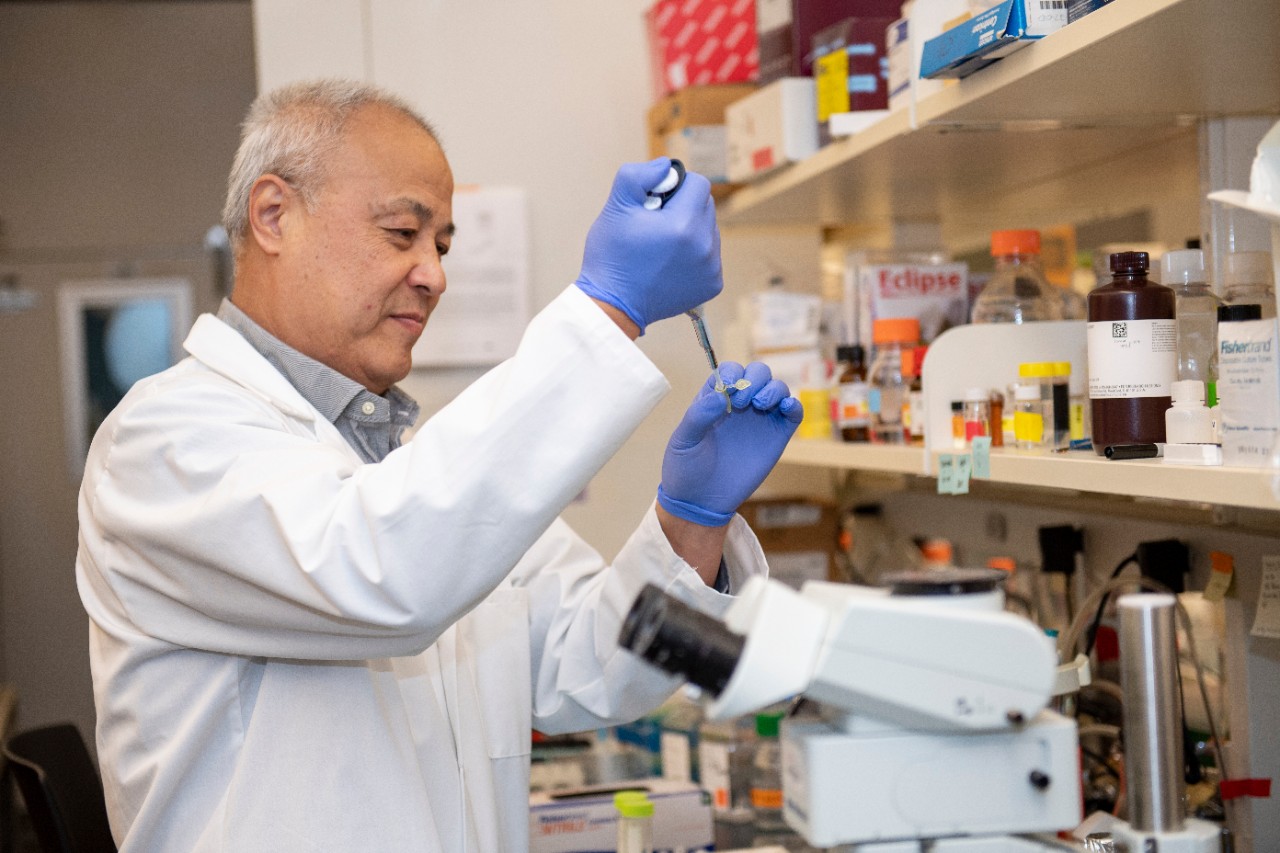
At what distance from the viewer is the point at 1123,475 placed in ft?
3.88

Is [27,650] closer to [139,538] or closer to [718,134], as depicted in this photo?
[718,134]

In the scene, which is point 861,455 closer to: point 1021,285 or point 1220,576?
point 1021,285

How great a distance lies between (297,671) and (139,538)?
23 cm

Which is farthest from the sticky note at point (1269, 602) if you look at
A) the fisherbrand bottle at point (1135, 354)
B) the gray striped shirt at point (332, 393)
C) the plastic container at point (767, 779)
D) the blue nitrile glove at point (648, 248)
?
the gray striped shirt at point (332, 393)

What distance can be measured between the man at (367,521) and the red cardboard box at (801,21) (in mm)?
831

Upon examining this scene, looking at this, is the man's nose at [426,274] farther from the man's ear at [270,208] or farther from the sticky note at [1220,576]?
the sticky note at [1220,576]

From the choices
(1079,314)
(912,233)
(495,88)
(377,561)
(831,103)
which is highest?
(495,88)

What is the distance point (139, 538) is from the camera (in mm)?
1311

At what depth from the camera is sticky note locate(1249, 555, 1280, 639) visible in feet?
4.77

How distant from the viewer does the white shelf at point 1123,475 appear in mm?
1000

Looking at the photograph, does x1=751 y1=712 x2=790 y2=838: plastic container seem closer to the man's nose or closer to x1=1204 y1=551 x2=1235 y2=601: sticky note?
x1=1204 y1=551 x2=1235 y2=601: sticky note

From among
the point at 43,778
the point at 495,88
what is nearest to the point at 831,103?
the point at 495,88

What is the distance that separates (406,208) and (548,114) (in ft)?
4.67

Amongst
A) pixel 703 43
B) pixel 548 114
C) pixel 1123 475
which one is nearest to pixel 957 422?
pixel 1123 475
